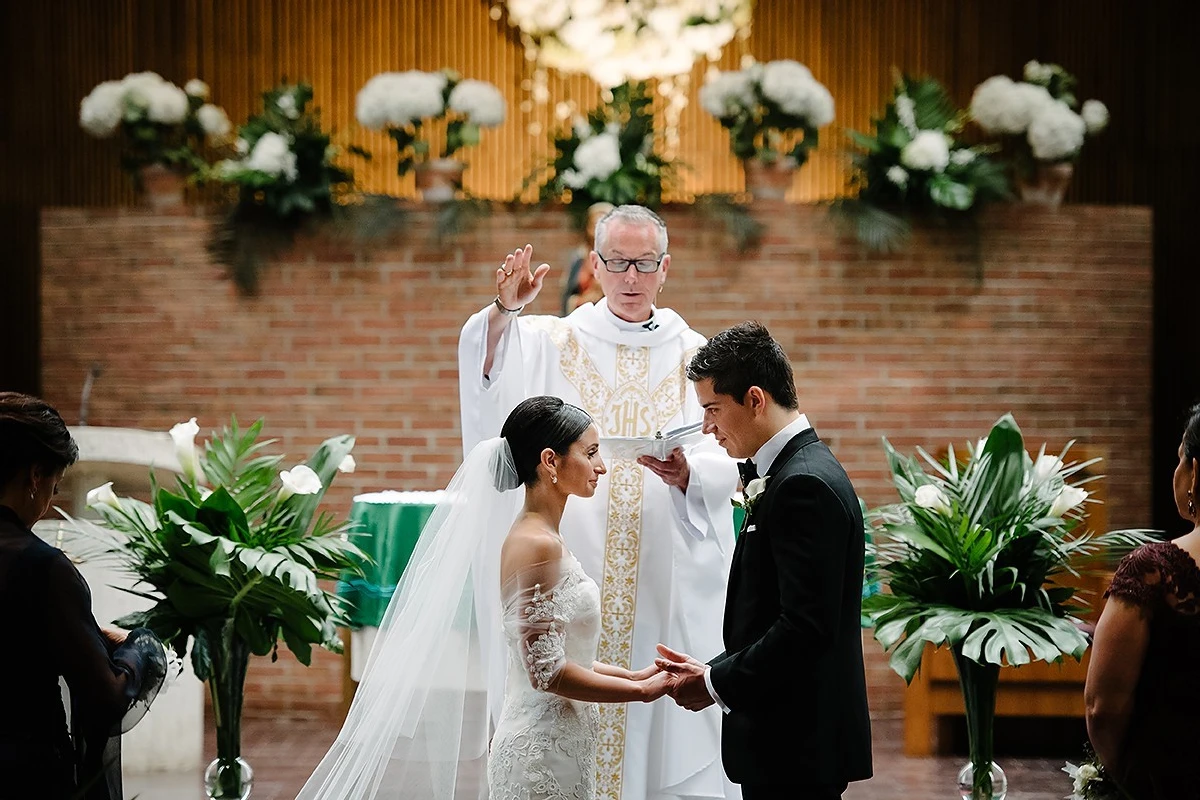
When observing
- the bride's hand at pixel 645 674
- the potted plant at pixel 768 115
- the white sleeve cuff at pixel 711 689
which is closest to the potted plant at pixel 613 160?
the potted plant at pixel 768 115

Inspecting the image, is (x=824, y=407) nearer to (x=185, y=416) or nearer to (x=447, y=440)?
(x=447, y=440)

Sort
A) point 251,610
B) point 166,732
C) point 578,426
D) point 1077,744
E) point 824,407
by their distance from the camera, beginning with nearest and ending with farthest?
point 578,426
point 251,610
point 166,732
point 1077,744
point 824,407

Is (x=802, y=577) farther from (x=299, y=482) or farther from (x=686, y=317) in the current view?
(x=686, y=317)

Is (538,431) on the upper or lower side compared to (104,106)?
lower

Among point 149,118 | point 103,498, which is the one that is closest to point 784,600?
point 103,498

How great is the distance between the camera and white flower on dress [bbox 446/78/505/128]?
688cm

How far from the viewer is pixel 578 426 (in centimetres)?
321

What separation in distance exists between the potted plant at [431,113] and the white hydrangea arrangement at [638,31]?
2.79 feet

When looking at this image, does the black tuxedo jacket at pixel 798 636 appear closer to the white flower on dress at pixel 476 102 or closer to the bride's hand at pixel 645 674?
the bride's hand at pixel 645 674

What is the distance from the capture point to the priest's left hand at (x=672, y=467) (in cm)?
389

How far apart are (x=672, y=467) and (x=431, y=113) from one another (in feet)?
11.7

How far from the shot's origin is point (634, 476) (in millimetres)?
4227

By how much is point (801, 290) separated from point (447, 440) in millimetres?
1994

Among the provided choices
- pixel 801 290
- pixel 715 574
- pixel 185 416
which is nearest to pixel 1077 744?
pixel 801 290
